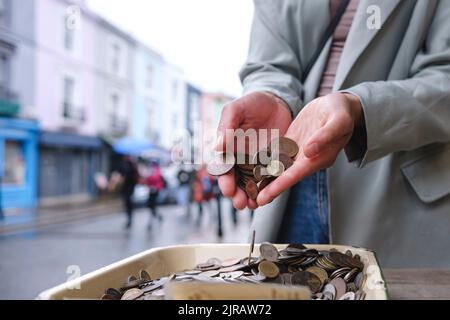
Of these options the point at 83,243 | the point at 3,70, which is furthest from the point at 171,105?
the point at 83,243

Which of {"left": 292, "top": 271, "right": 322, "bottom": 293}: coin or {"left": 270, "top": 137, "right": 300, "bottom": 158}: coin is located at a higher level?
{"left": 270, "top": 137, "right": 300, "bottom": 158}: coin

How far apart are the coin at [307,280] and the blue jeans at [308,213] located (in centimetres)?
21

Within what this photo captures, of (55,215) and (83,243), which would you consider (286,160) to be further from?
(55,215)

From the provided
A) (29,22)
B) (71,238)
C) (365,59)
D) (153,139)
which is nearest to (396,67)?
(365,59)

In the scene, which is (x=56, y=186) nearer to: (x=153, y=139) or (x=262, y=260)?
(x=153, y=139)

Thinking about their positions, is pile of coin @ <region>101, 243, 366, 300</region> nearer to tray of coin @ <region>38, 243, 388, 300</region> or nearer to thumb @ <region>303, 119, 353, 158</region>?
tray of coin @ <region>38, 243, 388, 300</region>

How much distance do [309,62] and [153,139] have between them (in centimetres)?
872

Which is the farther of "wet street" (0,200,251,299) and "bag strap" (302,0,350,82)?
"wet street" (0,200,251,299)

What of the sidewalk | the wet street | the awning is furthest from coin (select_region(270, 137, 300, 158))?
the awning

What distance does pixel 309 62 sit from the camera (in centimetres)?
66

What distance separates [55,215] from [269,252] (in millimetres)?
5183

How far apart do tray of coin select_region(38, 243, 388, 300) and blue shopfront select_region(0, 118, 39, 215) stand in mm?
5873

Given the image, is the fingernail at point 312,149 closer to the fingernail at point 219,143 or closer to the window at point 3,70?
the fingernail at point 219,143

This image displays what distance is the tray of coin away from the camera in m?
0.35
